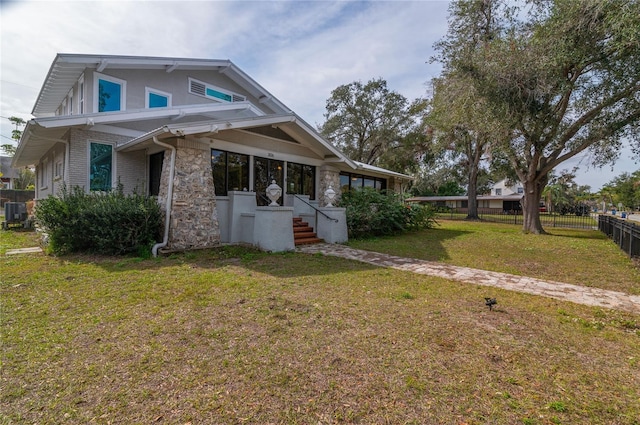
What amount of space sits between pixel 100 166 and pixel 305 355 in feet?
32.3

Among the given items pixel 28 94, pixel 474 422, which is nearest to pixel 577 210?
pixel 474 422

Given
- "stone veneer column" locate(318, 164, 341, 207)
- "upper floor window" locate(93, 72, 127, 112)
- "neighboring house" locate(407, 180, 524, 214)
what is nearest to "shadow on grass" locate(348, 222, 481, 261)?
"stone veneer column" locate(318, 164, 341, 207)

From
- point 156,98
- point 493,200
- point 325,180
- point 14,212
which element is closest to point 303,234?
point 325,180

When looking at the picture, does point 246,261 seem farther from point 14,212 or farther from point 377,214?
point 14,212

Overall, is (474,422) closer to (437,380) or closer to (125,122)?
(437,380)

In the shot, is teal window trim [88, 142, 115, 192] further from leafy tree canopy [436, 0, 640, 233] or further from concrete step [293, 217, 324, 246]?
leafy tree canopy [436, 0, 640, 233]

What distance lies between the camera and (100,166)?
371 inches

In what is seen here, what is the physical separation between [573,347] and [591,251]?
8.67 m

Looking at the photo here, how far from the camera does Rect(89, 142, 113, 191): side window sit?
9.24 metres

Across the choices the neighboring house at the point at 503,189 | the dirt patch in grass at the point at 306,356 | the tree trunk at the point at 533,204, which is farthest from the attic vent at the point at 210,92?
the neighboring house at the point at 503,189

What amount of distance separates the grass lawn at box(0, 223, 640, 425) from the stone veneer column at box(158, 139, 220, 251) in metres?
2.93

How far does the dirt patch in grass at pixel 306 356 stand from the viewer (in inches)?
85.3

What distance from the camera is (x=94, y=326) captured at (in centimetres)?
347

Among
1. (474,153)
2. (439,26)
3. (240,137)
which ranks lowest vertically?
(240,137)
